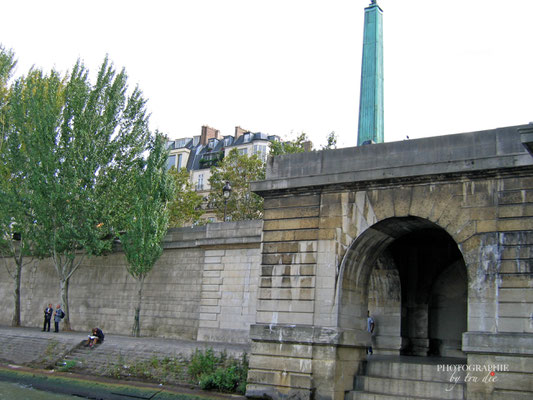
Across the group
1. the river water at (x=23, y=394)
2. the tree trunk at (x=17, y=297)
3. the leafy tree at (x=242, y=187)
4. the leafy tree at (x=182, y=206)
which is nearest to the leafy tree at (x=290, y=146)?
the leafy tree at (x=242, y=187)

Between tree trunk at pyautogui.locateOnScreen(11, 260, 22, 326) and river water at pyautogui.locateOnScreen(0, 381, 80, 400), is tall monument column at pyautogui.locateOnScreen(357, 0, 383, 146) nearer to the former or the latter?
river water at pyautogui.locateOnScreen(0, 381, 80, 400)

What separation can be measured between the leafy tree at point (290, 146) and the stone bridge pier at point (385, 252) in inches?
696

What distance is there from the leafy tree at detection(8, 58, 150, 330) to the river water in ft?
27.8

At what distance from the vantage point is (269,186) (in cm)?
1477

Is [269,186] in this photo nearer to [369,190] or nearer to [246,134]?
[369,190]

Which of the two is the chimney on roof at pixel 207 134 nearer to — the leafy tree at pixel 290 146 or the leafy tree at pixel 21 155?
the leafy tree at pixel 290 146

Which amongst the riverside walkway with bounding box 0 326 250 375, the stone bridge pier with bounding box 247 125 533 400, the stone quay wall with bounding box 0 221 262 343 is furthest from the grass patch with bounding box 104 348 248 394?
the stone quay wall with bounding box 0 221 262 343

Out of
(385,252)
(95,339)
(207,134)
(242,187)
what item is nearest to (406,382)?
(385,252)

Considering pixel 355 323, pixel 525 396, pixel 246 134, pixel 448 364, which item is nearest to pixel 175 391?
pixel 355 323

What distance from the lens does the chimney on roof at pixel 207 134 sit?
54781 mm

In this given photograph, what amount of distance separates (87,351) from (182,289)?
4.78 metres

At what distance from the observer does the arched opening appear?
1619 centimetres

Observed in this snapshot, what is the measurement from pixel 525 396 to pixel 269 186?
289 inches

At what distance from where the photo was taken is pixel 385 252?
53.4ft
